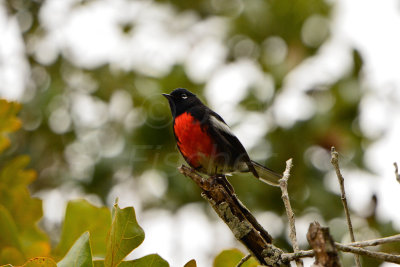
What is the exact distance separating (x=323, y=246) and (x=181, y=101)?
2292mm

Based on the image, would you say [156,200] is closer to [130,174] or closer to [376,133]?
[130,174]

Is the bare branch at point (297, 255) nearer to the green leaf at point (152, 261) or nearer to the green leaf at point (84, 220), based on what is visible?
the green leaf at point (152, 261)

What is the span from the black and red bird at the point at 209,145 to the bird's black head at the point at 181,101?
13 centimetres

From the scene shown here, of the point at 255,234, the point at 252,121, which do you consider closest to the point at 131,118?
the point at 252,121

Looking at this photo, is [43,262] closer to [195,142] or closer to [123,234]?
[123,234]

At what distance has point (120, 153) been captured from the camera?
16.7 ft

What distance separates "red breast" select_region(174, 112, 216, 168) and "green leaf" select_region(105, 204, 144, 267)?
1.33 m

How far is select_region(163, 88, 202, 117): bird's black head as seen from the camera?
326 cm

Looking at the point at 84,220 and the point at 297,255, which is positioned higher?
the point at 84,220

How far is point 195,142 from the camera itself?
2.90 meters

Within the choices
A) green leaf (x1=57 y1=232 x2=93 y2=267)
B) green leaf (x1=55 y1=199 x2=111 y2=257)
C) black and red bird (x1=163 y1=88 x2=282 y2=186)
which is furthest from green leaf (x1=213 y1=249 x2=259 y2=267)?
black and red bird (x1=163 y1=88 x2=282 y2=186)

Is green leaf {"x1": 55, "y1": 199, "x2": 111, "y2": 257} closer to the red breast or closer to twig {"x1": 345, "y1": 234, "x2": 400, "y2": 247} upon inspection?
the red breast

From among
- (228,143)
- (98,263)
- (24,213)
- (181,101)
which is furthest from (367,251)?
(181,101)

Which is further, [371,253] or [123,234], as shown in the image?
[123,234]
